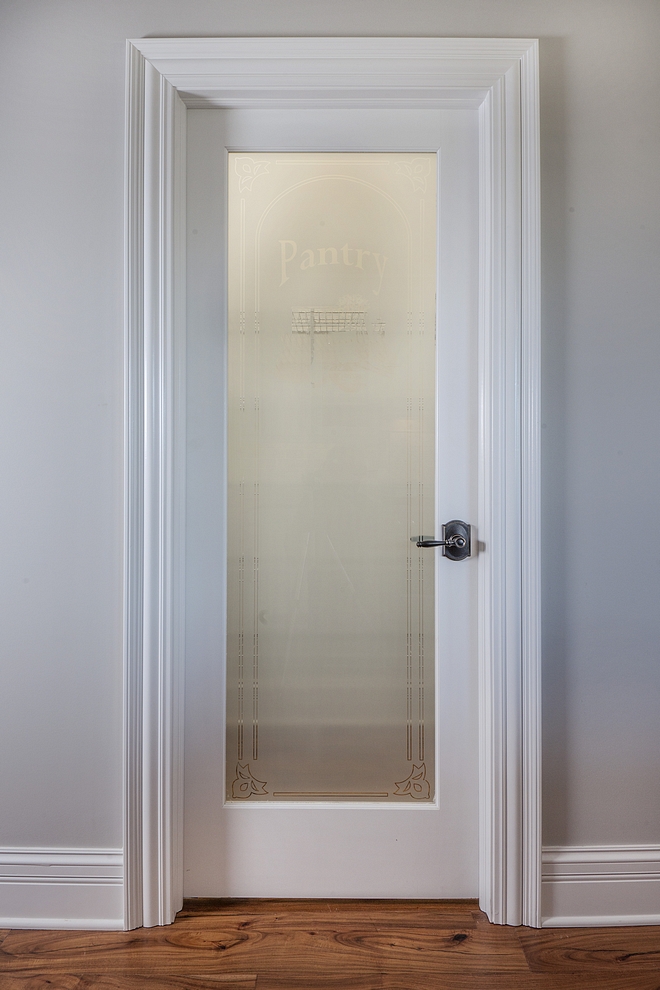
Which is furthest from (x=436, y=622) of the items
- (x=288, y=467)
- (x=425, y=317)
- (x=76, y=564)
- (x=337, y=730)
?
(x=76, y=564)

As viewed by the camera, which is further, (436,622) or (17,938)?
(436,622)

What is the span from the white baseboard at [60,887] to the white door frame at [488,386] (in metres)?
0.08

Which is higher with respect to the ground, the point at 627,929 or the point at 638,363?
the point at 638,363

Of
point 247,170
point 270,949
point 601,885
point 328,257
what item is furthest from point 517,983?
point 247,170

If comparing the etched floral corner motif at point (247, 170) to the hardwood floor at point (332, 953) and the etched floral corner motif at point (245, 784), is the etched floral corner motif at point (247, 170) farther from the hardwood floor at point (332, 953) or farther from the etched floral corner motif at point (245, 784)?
the hardwood floor at point (332, 953)

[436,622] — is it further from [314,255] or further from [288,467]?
[314,255]

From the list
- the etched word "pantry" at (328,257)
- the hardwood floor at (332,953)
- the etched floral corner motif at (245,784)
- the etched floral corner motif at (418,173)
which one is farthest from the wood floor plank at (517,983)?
the etched floral corner motif at (418,173)

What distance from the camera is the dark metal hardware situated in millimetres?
1546

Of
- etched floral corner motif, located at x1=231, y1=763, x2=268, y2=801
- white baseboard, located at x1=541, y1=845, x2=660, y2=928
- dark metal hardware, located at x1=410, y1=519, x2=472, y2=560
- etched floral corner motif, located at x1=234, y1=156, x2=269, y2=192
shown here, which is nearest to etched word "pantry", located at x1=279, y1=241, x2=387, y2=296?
etched floral corner motif, located at x1=234, y1=156, x2=269, y2=192

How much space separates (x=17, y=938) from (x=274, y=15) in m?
2.55

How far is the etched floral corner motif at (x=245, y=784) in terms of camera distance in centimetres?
157

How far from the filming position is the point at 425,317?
1.56 metres

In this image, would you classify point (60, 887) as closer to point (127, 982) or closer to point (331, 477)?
point (127, 982)

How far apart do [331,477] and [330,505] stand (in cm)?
8
